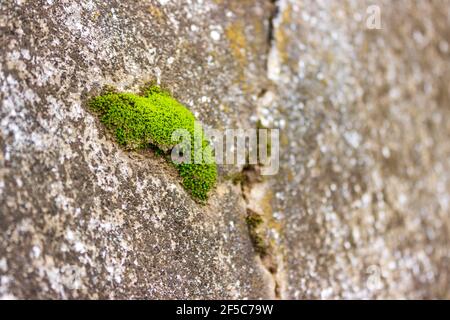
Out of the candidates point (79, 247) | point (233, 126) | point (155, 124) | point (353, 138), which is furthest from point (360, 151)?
point (79, 247)

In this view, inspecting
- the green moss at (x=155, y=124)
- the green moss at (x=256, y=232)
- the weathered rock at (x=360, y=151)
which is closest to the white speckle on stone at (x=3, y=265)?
the green moss at (x=155, y=124)

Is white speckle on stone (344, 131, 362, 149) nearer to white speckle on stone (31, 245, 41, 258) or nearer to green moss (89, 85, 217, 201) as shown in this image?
green moss (89, 85, 217, 201)

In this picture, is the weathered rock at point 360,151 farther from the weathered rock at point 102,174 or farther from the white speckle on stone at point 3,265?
the white speckle on stone at point 3,265

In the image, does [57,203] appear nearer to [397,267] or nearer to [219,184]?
[219,184]

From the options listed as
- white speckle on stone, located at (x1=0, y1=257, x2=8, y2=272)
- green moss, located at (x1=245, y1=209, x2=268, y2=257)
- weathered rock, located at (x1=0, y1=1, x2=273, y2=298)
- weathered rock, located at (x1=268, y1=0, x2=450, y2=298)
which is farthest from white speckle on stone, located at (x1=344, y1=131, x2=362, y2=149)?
white speckle on stone, located at (x1=0, y1=257, x2=8, y2=272)

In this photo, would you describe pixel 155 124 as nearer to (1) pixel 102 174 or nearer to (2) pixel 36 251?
(1) pixel 102 174
